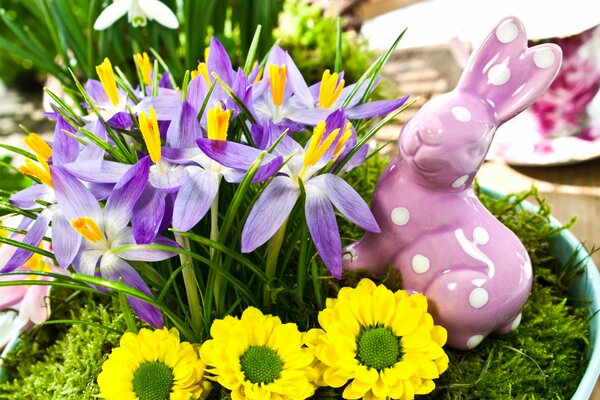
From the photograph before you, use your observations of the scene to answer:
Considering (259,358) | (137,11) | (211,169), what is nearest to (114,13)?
(137,11)

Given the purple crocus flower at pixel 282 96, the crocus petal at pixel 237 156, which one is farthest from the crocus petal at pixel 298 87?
the crocus petal at pixel 237 156

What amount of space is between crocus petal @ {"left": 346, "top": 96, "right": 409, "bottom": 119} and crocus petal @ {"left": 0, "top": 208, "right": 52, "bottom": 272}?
229 millimetres

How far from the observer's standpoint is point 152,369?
1.53ft

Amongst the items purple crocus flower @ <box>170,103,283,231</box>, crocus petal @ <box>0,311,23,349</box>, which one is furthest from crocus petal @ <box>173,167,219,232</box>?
crocus petal @ <box>0,311,23,349</box>

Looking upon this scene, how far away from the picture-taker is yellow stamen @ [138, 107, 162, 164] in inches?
16.4

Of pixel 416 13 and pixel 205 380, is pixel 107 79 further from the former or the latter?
pixel 416 13

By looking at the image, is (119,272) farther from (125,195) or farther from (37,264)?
(37,264)

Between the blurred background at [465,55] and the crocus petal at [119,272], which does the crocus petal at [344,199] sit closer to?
the crocus petal at [119,272]

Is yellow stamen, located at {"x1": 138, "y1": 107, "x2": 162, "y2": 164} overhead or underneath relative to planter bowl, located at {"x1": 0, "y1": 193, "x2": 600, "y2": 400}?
overhead

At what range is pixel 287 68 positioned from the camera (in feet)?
1.71

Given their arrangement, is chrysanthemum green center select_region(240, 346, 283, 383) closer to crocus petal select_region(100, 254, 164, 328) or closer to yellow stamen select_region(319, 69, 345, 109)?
crocus petal select_region(100, 254, 164, 328)

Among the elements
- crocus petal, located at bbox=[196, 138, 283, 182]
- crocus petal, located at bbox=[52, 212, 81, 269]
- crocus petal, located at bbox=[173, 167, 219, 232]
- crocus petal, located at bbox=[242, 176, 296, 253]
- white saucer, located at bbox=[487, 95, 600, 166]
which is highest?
crocus petal, located at bbox=[196, 138, 283, 182]

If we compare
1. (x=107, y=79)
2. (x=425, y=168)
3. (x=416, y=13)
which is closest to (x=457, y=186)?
(x=425, y=168)

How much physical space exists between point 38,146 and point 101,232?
92mm
